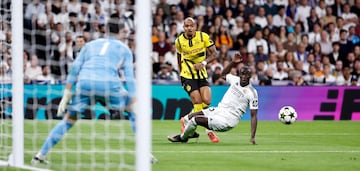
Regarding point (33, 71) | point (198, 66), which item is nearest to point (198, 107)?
point (198, 66)

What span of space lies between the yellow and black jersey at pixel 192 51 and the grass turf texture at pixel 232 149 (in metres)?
1.26

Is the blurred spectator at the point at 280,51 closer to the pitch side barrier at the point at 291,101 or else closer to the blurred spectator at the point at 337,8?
the pitch side barrier at the point at 291,101

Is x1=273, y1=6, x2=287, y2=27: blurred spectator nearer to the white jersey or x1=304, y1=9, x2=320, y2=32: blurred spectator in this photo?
x1=304, y1=9, x2=320, y2=32: blurred spectator

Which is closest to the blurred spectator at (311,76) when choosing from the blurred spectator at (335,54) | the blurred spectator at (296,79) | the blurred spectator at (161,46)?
the blurred spectator at (296,79)

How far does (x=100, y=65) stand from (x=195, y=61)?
5832mm

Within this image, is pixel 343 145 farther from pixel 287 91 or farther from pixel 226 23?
pixel 226 23

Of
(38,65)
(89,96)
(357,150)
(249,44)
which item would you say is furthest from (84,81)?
(249,44)

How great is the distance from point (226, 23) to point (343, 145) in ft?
38.1

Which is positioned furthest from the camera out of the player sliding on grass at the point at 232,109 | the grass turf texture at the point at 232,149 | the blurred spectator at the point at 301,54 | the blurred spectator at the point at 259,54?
the blurred spectator at the point at 301,54

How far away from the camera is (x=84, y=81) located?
10.7 metres

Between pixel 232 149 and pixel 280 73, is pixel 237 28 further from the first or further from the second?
pixel 232 149

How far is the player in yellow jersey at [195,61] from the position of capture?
16.3 meters

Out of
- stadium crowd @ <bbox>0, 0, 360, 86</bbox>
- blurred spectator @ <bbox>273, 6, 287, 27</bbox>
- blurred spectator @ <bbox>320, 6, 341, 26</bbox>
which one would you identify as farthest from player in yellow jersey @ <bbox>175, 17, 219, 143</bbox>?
blurred spectator @ <bbox>320, 6, 341, 26</bbox>

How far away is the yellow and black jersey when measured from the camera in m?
16.3
